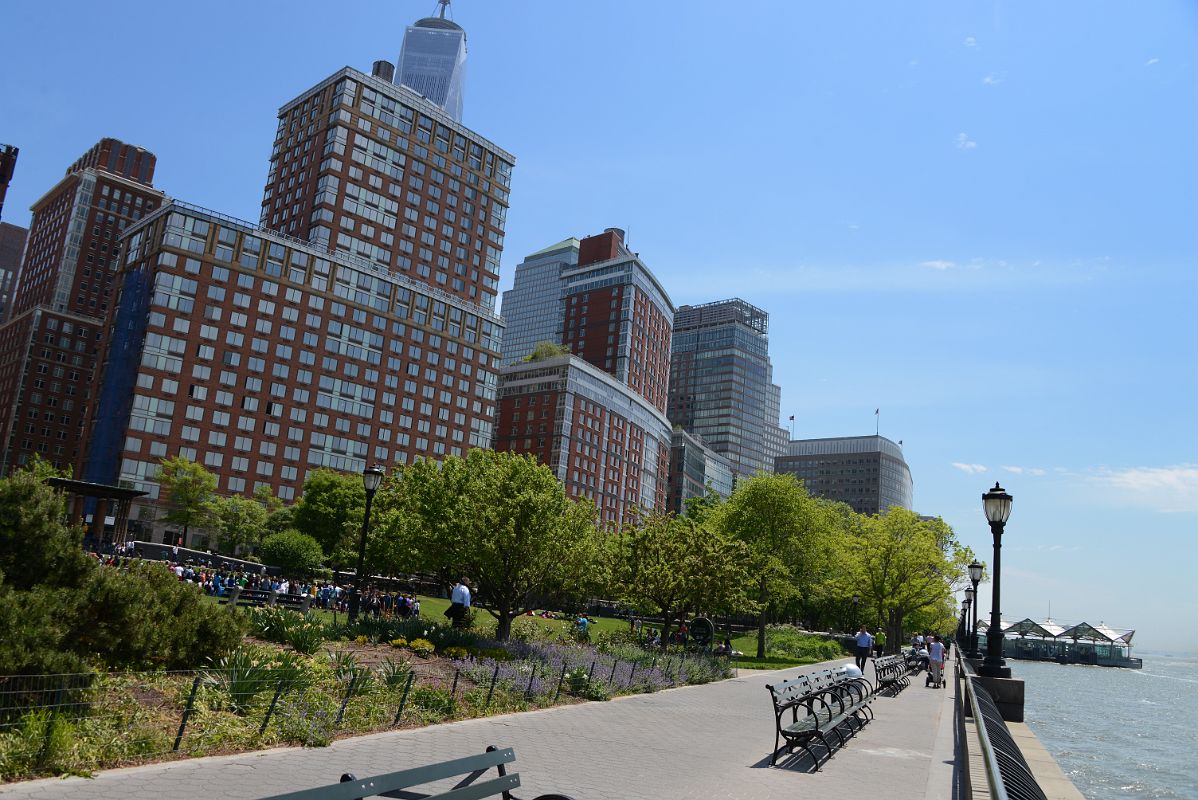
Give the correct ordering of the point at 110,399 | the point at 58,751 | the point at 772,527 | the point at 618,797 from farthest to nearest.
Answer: the point at 110,399 → the point at 772,527 → the point at 618,797 → the point at 58,751

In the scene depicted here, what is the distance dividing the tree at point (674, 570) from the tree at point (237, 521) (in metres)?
55.4

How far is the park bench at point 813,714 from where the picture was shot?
45.5 feet

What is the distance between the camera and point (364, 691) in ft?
45.9

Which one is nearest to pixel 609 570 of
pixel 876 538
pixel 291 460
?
pixel 876 538

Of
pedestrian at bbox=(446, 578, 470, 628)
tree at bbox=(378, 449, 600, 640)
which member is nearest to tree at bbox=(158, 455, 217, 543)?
tree at bbox=(378, 449, 600, 640)

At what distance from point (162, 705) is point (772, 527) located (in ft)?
153

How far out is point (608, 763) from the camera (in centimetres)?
1261

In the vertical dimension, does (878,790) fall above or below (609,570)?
below

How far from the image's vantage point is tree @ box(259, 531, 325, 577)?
63.2 metres

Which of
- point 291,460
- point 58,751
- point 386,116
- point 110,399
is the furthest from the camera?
point 386,116

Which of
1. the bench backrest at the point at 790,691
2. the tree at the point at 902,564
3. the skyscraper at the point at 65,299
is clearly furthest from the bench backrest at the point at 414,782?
the skyscraper at the point at 65,299

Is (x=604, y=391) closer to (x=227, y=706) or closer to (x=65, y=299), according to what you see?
(x=65, y=299)

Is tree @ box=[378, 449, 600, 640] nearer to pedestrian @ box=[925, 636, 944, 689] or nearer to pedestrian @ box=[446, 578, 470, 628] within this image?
pedestrian @ box=[446, 578, 470, 628]

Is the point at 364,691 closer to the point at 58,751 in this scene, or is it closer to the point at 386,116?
the point at 58,751
